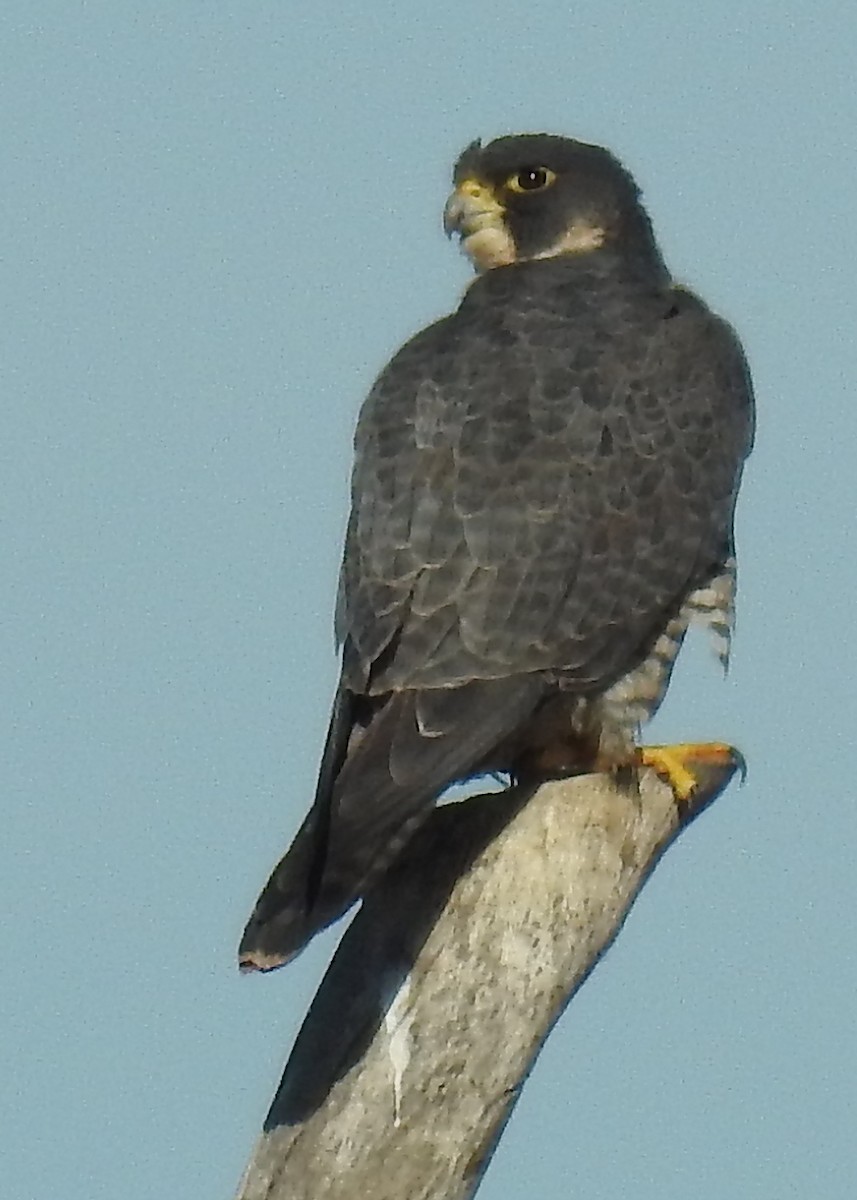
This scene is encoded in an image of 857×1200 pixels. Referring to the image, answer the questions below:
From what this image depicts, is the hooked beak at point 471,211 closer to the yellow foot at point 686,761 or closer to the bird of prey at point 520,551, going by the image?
the bird of prey at point 520,551

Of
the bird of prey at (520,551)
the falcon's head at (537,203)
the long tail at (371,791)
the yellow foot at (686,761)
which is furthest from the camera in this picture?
the falcon's head at (537,203)

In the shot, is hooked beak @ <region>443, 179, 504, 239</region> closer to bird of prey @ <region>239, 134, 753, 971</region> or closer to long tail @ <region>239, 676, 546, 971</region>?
bird of prey @ <region>239, 134, 753, 971</region>

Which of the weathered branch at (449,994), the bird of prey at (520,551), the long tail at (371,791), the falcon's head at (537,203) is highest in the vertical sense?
the falcon's head at (537,203)

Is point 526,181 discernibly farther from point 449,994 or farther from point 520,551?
point 449,994

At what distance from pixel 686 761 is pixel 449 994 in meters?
1.19

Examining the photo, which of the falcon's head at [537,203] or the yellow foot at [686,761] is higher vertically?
the falcon's head at [537,203]

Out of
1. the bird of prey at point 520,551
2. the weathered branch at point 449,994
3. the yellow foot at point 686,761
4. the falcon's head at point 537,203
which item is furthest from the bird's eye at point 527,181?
the weathered branch at point 449,994

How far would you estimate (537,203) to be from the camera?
5840 mm

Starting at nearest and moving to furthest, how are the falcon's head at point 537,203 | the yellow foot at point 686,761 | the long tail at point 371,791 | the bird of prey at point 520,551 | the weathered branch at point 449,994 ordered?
the weathered branch at point 449,994 < the long tail at point 371,791 < the bird of prey at point 520,551 < the yellow foot at point 686,761 < the falcon's head at point 537,203

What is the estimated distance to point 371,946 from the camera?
4.17 meters

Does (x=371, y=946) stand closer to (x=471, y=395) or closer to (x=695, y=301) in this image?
(x=471, y=395)

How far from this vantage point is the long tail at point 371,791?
163 inches

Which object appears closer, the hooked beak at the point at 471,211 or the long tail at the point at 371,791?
the long tail at the point at 371,791

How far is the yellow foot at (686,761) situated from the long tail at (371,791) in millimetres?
403
